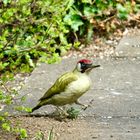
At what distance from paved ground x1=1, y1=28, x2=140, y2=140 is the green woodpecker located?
0.86 ft

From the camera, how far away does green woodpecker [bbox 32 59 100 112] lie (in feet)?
22.2

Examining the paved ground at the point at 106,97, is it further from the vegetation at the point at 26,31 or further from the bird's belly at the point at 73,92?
the vegetation at the point at 26,31

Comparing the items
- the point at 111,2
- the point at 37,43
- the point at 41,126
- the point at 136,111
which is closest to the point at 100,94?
the point at 136,111

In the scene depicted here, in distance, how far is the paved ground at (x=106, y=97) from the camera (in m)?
6.66

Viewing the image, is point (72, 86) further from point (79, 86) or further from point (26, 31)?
point (26, 31)

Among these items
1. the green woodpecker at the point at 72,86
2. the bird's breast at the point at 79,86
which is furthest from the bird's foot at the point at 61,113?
the bird's breast at the point at 79,86

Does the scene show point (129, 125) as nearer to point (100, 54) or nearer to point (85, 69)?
point (85, 69)

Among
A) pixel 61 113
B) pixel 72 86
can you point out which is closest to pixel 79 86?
pixel 72 86

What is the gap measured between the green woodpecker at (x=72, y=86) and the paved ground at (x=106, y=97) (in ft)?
0.86

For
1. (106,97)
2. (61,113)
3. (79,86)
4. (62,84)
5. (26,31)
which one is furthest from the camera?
(106,97)

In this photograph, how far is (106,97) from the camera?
26.2ft

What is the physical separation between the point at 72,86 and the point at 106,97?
1282mm

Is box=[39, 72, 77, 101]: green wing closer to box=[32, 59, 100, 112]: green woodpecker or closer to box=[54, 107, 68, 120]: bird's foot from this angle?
box=[32, 59, 100, 112]: green woodpecker

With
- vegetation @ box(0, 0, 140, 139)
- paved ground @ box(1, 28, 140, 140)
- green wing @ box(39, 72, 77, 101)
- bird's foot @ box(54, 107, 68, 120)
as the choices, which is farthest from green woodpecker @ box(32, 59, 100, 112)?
vegetation @ box(0, 0, 140, 139)
